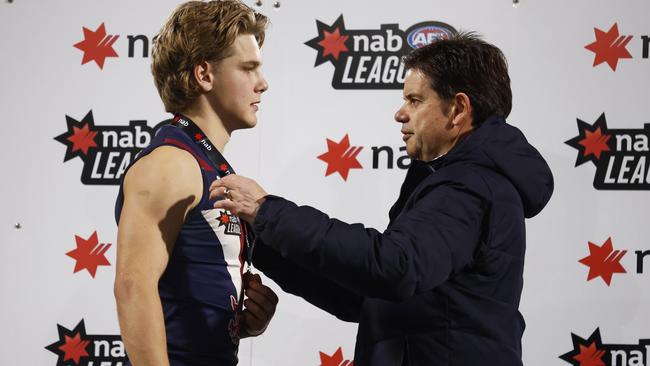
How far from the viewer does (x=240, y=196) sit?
4.19ft

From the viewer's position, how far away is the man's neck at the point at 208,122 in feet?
4.99

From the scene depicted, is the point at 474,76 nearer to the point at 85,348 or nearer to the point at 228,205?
the point at 228,205

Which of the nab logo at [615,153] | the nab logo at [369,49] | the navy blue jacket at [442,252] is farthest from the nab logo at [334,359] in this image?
the navy blue jacket at [442,252]

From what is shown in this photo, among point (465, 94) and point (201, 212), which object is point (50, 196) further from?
point (465, 94)

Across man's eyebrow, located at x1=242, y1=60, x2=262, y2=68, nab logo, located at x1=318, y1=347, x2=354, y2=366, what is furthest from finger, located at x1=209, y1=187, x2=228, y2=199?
nab logo, located at x1=318, y1=347, x2=354, y2=366

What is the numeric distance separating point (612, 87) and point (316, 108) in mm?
1074

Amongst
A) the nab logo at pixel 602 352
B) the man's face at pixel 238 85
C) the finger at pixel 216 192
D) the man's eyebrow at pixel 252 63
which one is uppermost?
the man's eyebrow at pixel 252 63

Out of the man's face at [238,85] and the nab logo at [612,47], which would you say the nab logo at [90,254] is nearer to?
the man's face at [238,85]

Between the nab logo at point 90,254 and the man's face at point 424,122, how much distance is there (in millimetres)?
1520

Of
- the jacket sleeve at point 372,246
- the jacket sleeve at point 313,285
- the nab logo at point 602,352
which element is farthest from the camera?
the nab logo at point 602,352

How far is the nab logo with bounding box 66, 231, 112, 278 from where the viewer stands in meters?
2.69

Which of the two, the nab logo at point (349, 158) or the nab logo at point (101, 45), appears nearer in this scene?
the nab logo at point (349, 158)

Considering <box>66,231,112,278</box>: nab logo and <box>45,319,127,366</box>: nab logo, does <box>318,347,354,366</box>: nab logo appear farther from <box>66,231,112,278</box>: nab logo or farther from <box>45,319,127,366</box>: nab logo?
<box>66,231,112,278</box>: nab logo

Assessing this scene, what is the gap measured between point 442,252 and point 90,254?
1.81m
